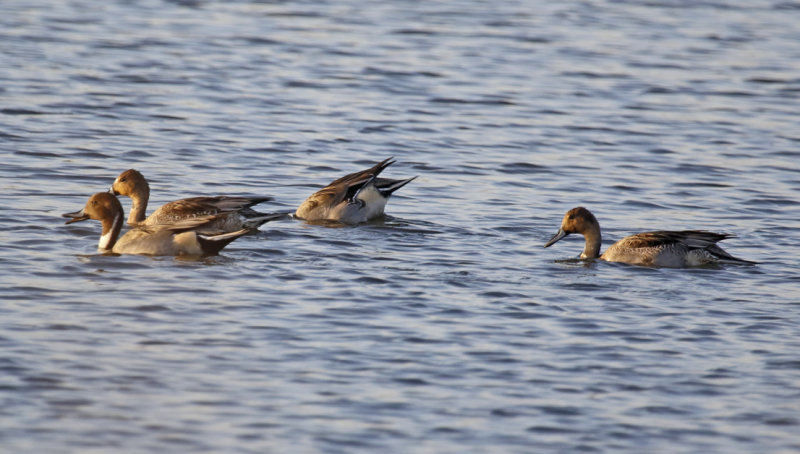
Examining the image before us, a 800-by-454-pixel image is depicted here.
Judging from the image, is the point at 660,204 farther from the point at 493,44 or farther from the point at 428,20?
the point at 428,20

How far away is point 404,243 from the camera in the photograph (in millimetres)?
11875

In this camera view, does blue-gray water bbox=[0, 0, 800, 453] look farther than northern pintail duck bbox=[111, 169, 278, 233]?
No

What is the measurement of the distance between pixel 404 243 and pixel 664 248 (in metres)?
2.37

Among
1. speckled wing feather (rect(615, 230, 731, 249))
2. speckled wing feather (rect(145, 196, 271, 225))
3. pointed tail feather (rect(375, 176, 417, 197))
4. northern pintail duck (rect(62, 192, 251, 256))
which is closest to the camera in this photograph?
northern pintail duck (rect(62, 192, 251, 256))

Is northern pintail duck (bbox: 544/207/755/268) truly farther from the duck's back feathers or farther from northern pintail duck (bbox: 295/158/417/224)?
northern pintail duck (bbox: 295/158/417/224)

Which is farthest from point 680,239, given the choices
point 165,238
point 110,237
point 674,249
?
point 110,237

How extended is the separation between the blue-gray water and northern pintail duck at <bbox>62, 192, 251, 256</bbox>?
162 millimetres

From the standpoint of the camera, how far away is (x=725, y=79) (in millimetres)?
21625

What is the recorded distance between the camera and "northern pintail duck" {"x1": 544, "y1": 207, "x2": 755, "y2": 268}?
11.2 metres

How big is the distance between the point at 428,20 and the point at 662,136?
32.2 ft

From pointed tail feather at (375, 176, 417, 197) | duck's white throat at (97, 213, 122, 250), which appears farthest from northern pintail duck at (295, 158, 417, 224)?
duck's white throat at (97, 213, 122, 250)

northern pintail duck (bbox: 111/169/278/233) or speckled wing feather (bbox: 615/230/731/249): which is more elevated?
northern pintail duck (bbox: 111/169/278/233)

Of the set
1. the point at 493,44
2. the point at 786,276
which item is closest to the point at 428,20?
the point at 493,44

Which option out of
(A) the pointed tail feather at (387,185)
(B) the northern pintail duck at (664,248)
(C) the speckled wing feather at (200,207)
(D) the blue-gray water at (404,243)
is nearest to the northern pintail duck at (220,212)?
(C) the speckled wing feather at (200,207)
